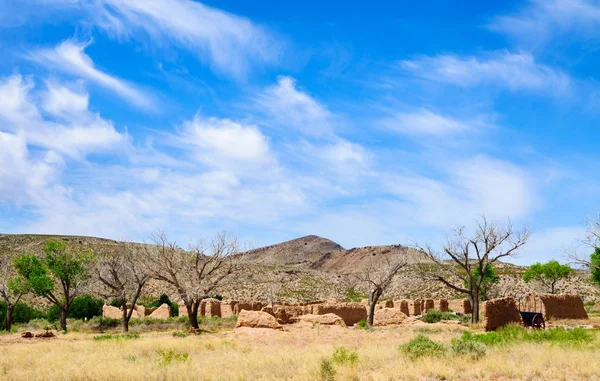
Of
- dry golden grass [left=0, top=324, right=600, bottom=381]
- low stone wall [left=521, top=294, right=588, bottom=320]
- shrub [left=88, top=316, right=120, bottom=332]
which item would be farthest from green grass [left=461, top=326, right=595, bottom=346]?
shrub [left=88, top=316, right=120, bottom=332]

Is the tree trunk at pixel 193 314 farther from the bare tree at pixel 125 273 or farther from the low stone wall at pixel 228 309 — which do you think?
the low stone wall at pixel 228 309

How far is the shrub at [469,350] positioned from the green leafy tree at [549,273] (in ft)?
165

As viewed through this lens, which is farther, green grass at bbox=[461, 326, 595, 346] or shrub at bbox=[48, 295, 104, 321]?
shrub at bbox=[48, 295, 104, 321]

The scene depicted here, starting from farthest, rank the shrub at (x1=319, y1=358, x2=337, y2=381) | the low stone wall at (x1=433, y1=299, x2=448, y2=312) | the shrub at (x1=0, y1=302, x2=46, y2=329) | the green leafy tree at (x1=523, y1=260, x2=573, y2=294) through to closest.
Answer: the green leafy tree at (x1=523, y1=260, x2=573, y2=294), the low stone wall at (x1=433, y1=299, x2=448, y2=312), the shrub at (x1=0, y1=302, x2=46, y2=329), the shrub at (x1=319, y1=358, x2=337, y2=381)

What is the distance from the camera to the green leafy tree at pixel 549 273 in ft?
196

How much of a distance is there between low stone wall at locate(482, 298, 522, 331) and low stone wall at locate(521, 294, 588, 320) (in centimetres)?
1152

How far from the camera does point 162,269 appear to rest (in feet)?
105

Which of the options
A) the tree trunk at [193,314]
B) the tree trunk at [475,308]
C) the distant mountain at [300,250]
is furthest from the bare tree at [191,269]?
the distant mountain at [300,250]

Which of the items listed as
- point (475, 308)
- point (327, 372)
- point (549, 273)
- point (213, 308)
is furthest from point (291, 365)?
point (549, 273)

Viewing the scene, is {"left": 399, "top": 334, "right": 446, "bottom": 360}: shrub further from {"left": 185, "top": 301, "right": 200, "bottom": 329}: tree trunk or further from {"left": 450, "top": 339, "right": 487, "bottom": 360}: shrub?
{"left": 185, "top": 301, "right": 200, "bottom": 329}: tree trunk

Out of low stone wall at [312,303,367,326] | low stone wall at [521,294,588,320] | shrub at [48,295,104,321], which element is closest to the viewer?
low stone wall at [521,294,588,320]

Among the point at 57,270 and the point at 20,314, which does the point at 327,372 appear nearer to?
the point at 57,270

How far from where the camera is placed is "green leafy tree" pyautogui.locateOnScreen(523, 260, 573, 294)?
196ft

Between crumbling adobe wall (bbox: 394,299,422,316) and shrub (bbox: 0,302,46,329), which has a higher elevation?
crumbling adobe wall (bbox: 394,299,422,316)
